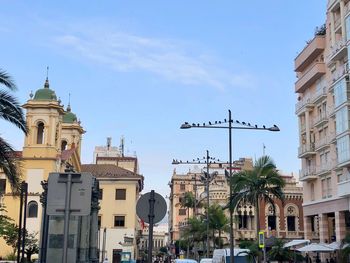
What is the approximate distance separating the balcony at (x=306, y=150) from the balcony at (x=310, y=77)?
21.1 feet

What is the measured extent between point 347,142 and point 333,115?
6.00 meters

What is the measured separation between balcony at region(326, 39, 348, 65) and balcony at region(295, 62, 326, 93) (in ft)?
8.52

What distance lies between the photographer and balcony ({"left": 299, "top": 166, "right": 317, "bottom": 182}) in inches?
2101

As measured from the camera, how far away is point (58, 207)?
8.27m

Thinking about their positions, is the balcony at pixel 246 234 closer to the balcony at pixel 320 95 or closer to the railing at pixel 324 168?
the railing at pixel 324 168

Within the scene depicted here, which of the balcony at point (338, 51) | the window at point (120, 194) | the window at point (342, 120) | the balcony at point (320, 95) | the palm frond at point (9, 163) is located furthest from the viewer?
the window at point (120, 194)

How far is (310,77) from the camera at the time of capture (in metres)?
54.1

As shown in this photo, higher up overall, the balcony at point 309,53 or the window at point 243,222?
the balcony at point 309,53

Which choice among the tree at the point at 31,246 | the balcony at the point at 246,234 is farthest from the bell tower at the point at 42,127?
the balcony at the point at 246,234

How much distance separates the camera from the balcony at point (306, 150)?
5400 cm

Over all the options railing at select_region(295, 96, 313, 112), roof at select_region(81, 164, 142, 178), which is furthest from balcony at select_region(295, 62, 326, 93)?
roof at select_region(81, 164, 142, 178)

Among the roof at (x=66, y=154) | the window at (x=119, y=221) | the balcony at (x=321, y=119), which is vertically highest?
the balcony at (x=321, y=119)

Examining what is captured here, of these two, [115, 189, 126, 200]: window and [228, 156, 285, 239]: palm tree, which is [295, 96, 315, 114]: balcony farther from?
[115, 189, 126, 200]: window

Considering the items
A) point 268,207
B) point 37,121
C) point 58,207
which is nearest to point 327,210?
point 268,207
